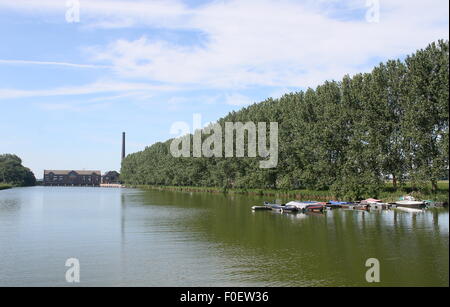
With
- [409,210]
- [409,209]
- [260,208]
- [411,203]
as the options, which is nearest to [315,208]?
[260,208]

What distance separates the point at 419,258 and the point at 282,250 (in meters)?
9.27

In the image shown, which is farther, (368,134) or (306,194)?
(306,194)

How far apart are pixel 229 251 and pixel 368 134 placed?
5051 cm

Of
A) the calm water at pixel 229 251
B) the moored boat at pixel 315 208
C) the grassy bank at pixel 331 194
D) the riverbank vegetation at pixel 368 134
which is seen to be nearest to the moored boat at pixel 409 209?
the grassy bank at pixel 331 194

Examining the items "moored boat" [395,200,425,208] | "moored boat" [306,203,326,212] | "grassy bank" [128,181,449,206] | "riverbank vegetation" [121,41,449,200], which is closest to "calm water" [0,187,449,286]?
"moored boat" [395,200,425,208]

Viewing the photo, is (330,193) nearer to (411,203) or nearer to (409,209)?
(411,203)

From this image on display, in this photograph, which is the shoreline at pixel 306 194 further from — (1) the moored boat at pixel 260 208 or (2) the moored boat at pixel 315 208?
(1) the moored boat at pixel 260 208

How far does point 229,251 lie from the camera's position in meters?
30.3

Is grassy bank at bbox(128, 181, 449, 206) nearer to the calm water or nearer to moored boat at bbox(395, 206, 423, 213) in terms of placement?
moored boat at bbox(395, 206, 423, 213)

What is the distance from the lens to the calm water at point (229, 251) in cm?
2289

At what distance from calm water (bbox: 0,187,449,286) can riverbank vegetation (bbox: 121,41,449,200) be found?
64.8 ft

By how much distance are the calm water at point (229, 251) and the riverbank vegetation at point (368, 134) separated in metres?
19.8
